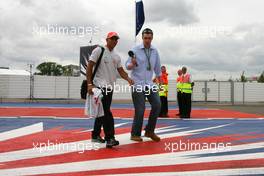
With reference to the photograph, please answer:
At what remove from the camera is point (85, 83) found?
5.61 meters

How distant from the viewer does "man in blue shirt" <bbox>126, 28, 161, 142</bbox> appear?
5.93m

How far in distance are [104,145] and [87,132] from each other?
1432 mm

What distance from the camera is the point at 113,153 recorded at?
499 centimetres

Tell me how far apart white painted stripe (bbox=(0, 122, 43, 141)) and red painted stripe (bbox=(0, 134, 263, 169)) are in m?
1.81

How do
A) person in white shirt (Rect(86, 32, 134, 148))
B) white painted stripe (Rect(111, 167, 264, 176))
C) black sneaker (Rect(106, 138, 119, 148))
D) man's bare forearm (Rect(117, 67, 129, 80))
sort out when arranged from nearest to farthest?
white painted stripe (Rect(111, 167, 264, 176)) → black sneaker (Rect(106, 138, 119, 148)) → person in white shirt (Rect(86, 32, 134, 148)) → man's bare forearm (Rect(117, 67, 129, 80))

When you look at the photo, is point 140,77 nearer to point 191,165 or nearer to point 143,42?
point 143,42

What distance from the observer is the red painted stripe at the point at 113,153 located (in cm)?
439

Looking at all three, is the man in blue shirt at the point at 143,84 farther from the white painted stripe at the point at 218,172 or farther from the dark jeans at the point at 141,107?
the white painted stripe at the point at 218,172

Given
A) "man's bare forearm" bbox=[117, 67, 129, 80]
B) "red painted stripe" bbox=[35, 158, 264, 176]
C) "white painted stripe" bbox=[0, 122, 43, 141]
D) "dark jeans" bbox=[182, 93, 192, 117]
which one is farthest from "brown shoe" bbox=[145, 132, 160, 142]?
"dark jeans" bbox=[182, 93, 192, 117]

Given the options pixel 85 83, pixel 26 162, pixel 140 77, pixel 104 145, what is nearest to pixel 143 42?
pixel 140 77

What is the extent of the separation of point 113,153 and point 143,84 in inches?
55.7

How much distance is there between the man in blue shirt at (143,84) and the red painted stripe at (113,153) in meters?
0.29

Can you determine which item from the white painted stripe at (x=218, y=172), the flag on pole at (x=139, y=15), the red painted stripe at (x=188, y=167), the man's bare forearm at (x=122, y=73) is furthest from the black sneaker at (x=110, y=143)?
the flag on pole at (x=139, y=15)

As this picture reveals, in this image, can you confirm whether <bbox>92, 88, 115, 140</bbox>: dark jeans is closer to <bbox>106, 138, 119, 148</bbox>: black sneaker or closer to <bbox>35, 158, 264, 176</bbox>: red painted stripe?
<bbox>106, 138, 119, 148</bbox>: black sneaker
